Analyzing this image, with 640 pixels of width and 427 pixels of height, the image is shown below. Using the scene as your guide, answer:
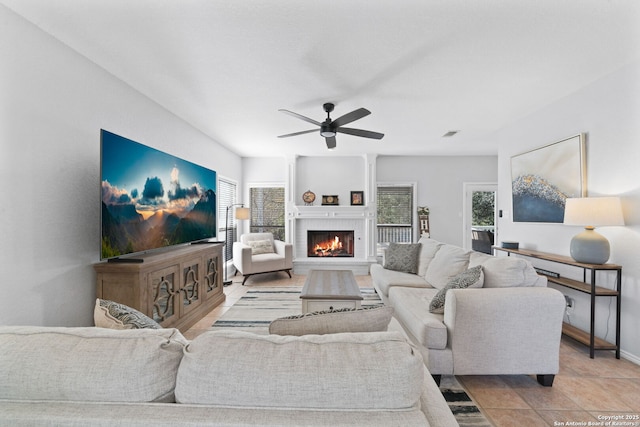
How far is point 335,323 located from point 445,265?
7.16ft

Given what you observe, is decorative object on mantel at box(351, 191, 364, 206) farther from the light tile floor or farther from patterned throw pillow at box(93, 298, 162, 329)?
patterned throw pillow at box(93, 298, 162, 329)

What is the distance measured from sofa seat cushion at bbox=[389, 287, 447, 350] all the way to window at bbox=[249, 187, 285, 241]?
364 centimetres

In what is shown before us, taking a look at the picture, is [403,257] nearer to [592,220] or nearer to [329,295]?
[329,295]

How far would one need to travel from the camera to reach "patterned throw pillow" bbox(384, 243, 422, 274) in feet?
11.7

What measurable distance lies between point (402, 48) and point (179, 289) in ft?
9.71

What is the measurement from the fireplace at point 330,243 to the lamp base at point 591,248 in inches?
148

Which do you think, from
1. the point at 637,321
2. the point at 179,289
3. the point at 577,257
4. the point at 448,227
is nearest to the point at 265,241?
the point at 179,289

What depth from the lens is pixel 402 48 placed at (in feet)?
6.80

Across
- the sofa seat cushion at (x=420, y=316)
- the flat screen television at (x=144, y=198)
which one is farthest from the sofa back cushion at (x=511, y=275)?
the flat screen television at (x=144, y=198)

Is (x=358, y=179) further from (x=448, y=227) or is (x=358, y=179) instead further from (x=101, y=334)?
(x=101, y=334)

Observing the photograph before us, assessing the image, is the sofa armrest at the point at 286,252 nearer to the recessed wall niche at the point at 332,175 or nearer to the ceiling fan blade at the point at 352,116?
the recessed wall niche at the point at 332,175

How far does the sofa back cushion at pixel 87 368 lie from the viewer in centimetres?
76

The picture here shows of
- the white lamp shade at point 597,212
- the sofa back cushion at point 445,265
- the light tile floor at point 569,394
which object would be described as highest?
the white lamp shade at point 597,212

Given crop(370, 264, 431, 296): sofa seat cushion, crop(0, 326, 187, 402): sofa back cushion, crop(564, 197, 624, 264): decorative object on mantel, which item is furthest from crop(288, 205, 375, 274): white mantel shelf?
crop(0, 326, 187, 402): sofa back cushion
